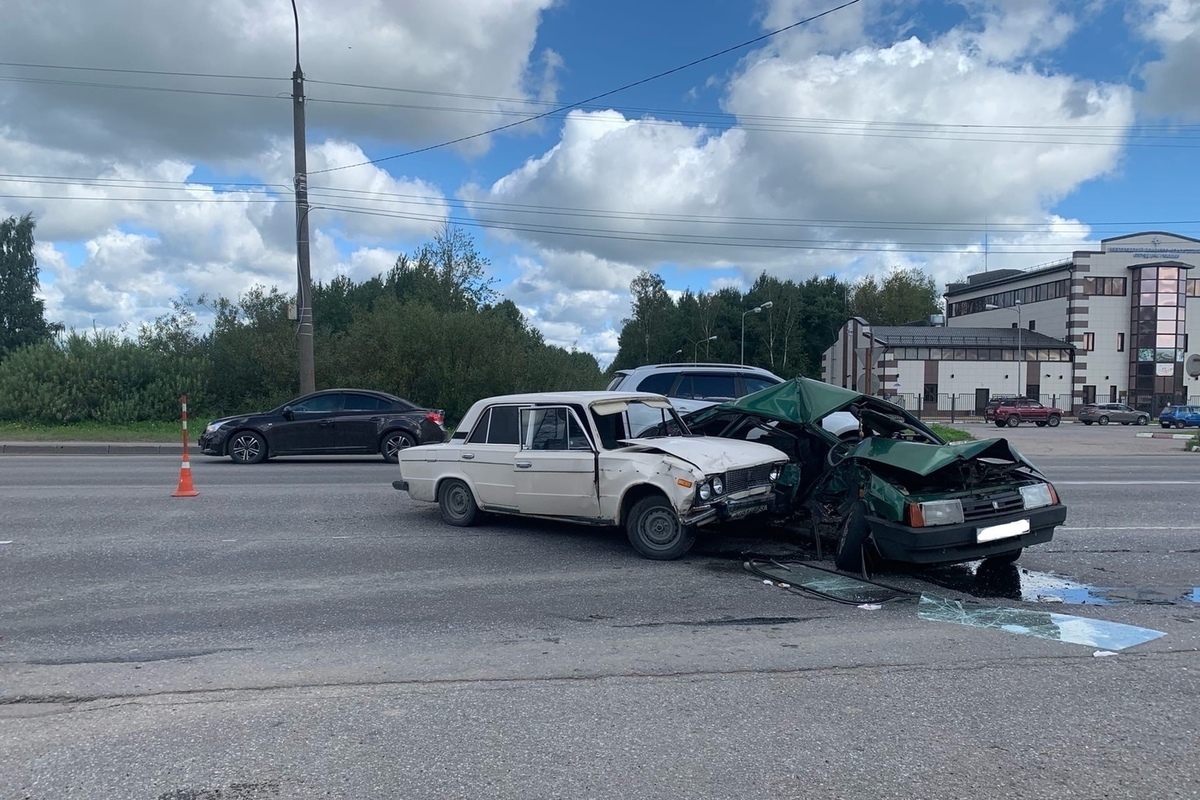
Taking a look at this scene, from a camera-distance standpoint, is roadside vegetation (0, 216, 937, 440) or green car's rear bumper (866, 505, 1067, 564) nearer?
green car's rear bumper (866, 505, 1067, 564)

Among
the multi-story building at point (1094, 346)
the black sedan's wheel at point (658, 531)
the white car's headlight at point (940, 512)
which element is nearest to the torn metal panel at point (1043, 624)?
the white car's headlight at point (940, 512)

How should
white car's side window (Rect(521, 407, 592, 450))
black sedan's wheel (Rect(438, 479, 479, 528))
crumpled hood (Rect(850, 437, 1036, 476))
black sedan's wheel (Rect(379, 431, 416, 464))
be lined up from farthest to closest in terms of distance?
black sedan's wheel (Rect(379, 431, 416, 464)) < black sedan's wheel (Rect(438, 479, 479, 528)) < white car's side window (Rect(521, 407, 592, 450)) < crumpled hood (Rect(850, 437, 1036, 476))

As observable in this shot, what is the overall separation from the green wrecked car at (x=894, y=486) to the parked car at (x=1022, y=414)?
152 ft

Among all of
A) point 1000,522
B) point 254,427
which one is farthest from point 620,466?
point 254,427

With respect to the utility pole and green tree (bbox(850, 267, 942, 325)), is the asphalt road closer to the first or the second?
the utility pole

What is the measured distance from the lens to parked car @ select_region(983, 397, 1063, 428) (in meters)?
50.6

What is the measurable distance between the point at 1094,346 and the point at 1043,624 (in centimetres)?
7399

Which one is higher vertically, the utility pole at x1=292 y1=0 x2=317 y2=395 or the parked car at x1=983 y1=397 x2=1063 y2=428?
the utility pole at x1=292 y1=0 x2=317 y2=395

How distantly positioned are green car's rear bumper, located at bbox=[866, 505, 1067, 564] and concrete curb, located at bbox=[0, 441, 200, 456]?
17.4m

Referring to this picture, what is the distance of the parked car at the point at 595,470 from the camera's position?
779 cm

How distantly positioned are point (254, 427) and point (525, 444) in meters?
10.1

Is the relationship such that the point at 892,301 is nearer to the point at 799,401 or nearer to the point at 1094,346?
the point at 1094,346

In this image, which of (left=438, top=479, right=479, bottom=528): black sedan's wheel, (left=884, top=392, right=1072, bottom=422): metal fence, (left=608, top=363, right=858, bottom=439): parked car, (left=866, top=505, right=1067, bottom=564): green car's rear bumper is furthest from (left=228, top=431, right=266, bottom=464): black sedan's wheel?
(left=884, top=392, right=1072, bottom=422): metal fence

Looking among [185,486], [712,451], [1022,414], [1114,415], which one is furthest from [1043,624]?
[1114,415]
